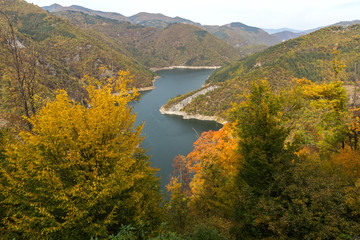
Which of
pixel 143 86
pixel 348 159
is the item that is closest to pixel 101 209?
pixel 348 159

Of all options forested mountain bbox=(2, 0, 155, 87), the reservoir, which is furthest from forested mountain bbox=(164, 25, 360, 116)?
forested mountain bbox=(2, 0, 155, 87)

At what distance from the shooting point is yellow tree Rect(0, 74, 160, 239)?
6613 millimetres

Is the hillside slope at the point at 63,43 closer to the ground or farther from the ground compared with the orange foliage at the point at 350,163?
farther from the ground

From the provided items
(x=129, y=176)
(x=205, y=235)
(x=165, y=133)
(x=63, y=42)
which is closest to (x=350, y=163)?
(x=205, y=235)

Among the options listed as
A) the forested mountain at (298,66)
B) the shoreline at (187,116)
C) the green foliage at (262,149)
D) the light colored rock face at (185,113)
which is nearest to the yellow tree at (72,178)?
the green foliage at (262,149)

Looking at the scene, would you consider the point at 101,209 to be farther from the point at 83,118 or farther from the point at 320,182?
the point at 320,182

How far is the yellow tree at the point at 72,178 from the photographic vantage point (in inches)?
260

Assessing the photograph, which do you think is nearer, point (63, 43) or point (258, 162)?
point (258, 162)

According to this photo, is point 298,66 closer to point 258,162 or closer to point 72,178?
point 258,162

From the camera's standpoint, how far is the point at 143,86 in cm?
15538

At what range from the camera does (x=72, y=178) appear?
313 inches

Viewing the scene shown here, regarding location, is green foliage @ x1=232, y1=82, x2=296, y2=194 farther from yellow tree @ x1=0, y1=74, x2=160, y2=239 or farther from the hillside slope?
the hillside slope

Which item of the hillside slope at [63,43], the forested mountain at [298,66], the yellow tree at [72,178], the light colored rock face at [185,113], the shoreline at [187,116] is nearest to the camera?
the yellow tree at [72,178]

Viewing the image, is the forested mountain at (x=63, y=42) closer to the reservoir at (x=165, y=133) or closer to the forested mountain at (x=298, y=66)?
the reservoir at (x=165, y=133)
